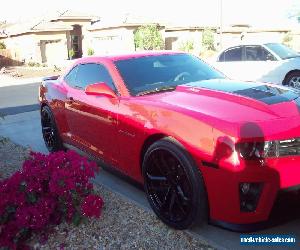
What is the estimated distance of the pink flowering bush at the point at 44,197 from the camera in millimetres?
3277

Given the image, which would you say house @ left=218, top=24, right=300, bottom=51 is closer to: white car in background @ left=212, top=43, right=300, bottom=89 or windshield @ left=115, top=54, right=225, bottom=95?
white car in background @ left=212, top=43, right=300, bottom=89

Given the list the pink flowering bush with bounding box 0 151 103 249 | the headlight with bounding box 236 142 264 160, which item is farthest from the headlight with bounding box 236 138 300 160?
the pink flowering bush with bounding box 0 151 103 249

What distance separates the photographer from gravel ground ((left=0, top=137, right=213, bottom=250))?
3354 millimetres

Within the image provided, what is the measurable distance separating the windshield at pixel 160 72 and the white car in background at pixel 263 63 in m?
5.76

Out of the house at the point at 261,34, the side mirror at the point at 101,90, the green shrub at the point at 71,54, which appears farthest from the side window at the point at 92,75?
the house at the point at 261,34

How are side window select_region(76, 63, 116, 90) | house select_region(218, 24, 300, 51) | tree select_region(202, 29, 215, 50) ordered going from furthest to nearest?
house select_region(218, 24, 300, 51), tree select_region(202, 29, 215, 50), side window select_region(76, 63, 116, 90)

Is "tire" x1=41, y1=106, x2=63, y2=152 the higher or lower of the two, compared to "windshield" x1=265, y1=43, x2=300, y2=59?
lower

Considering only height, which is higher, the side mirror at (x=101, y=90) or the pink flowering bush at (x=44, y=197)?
the side mirror at (x=101, y=90)

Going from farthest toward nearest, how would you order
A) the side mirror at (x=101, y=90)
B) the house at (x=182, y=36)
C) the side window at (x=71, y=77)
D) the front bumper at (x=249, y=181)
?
the house at (x=182, y=36) < the side window at (x=71, y=77) < the side mirror at (x=101, y=90) < the front bumper at (x=249, y=181)

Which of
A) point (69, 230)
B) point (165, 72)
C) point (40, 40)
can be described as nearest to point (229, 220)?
point (69, 230)

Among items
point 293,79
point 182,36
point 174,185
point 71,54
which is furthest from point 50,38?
point 174,185

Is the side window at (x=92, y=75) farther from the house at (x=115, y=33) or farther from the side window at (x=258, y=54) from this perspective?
the house at (x=115, y=33)

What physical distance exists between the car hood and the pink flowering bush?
1001 millimetres

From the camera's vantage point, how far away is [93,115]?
4.46m
